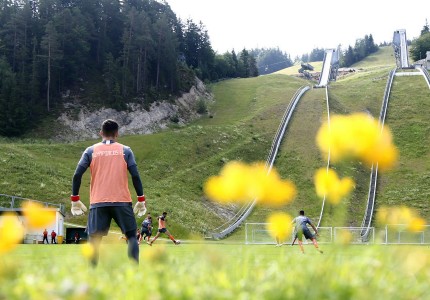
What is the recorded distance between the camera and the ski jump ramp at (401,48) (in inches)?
4774

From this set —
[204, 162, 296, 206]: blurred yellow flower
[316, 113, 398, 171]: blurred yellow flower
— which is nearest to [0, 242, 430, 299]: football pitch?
[204, 162, 296, 206]: blurred yellow flower

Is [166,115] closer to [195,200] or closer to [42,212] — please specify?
[195,200]

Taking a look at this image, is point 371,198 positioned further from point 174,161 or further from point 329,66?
point 329,66

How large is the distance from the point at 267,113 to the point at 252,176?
81.4 metres

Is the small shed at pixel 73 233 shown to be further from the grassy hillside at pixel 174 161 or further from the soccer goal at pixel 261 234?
the soccer goal at pixel 261 234

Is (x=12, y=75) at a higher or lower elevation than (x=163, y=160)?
higher

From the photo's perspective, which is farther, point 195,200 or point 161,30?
point 161,30

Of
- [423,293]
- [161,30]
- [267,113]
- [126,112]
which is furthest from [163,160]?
[423,293]

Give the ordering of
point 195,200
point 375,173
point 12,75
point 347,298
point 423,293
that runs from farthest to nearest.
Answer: point 12,75
point 375,173
point 195,200
point 423,293
point 347,298

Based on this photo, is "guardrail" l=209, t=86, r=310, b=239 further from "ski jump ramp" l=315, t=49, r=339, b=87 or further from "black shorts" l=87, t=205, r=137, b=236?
"black shorts" l=87, t=205, r=137, b=236

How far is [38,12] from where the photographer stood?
9019 centimetres

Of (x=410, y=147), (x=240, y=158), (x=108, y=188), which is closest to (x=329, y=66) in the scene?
(x=410, y=147)

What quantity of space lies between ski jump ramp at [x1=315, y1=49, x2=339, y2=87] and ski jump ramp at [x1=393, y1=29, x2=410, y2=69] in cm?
1259

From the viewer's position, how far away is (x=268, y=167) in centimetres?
6272
